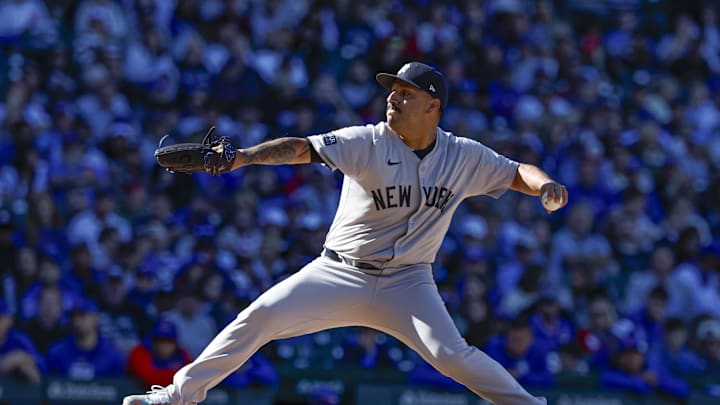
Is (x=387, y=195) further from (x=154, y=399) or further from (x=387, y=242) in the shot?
(x=154, y=399)

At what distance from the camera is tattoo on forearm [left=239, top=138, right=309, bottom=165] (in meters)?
5.61

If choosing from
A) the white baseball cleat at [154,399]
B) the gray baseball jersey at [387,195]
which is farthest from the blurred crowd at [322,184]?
the gray baseball jersey at [387,195]

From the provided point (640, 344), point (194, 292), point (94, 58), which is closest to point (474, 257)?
point (640, 344)

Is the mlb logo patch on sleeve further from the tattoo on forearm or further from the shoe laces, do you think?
the shoe laces

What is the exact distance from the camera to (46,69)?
11.7 meters

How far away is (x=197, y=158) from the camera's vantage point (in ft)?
18.2

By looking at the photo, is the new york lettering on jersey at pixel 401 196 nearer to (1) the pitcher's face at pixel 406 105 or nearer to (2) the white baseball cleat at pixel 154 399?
(1) the pitcher's face at pixel 406 105

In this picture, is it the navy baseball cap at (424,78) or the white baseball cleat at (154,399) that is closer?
the white baseball cleat at (154,399)

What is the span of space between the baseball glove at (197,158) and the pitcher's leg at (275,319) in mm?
712

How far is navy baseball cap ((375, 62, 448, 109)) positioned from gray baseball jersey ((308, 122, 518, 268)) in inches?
10.4

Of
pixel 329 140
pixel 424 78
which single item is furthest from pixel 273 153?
pixel 424 78

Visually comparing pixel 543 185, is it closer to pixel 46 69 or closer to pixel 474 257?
pixel 474 257

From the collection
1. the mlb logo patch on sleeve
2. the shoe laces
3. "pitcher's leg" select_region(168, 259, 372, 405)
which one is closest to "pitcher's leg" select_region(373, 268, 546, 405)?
"pitcher's leg" select_region(168, 259, 372, 405)

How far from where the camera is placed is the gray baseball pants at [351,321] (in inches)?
225
